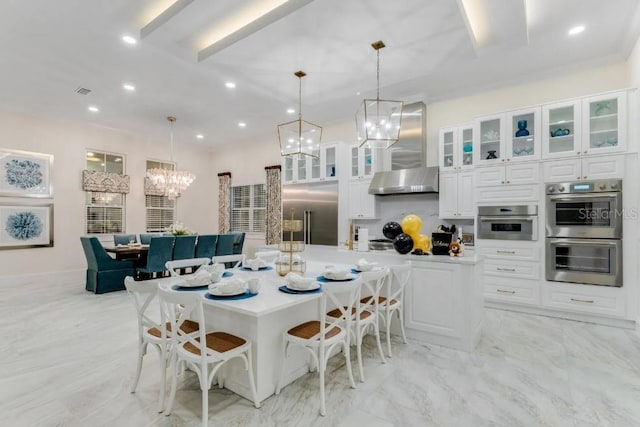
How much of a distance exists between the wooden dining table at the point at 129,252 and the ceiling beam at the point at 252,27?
3539mm

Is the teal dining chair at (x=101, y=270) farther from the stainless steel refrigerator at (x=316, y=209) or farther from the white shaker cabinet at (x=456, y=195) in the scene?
the white shaker cabinet at (x=456, y=195)

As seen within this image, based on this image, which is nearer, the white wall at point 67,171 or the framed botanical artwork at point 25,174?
the framed botanical artwork at point 25,174

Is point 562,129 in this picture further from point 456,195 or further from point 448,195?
point 448,195

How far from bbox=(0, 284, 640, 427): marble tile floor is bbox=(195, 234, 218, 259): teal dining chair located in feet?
8.75

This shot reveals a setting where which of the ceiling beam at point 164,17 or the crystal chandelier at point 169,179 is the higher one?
the ceiling beam at point 164,17

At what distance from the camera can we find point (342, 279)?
8.87 feet

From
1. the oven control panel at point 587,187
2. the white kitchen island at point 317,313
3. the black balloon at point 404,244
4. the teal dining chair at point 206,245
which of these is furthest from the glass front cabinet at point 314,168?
the oven control panel at point 587,187

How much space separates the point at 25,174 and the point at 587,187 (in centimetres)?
924

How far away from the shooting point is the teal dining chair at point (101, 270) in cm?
546

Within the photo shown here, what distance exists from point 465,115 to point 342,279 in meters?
4.05

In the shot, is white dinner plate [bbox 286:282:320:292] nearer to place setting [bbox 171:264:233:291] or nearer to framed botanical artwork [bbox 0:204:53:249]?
place setting [bbox 171:264:233:291]

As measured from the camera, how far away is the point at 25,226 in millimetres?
6258

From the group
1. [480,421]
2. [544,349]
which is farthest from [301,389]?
[544,349]

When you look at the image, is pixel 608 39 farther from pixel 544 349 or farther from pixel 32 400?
pixel 32 400
